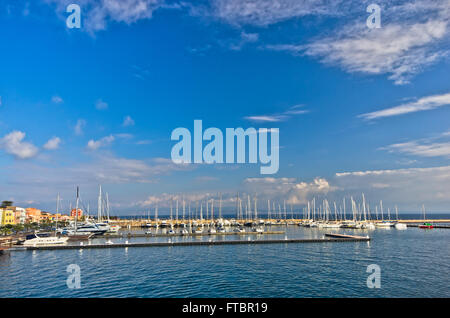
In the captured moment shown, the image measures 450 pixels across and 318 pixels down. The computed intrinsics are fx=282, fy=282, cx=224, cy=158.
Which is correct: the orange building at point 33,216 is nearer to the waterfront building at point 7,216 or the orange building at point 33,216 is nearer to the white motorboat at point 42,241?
the waterfront building at point 7,216

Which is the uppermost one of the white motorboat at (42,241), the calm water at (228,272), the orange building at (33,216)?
the orange building at (33,216)

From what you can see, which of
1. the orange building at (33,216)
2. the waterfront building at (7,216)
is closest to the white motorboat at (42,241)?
the waterfront building at (7,216)

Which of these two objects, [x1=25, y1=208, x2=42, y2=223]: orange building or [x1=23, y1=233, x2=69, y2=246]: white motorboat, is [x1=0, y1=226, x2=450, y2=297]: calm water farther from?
[x1=25, y1=208, x2=42, y2=223]: orange building

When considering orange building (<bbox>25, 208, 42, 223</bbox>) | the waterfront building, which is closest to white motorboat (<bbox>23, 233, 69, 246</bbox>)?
the waterfront building

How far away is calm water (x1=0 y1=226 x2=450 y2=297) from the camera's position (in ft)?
112

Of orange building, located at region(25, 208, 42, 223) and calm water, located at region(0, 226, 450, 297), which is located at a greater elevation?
orange building, located at region(25, 208, 42, 223)

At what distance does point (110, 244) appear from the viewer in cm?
7131

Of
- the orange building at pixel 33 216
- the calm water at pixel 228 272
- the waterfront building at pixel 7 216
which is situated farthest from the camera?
the orange building at pixel 33 216

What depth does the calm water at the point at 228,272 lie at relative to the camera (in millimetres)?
34094

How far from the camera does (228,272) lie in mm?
43812

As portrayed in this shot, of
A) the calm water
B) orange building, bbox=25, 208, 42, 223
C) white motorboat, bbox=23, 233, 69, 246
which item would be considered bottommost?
the calm water

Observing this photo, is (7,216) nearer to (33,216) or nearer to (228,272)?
(33,216)

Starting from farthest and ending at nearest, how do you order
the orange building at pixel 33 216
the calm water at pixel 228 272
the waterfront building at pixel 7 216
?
1. the orange building at pixel 33 216
2. the waterfront building at pixel 7 216
3. the calm water at pixel 228 272

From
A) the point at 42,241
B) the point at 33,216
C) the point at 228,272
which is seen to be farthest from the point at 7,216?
the point at 228,272
